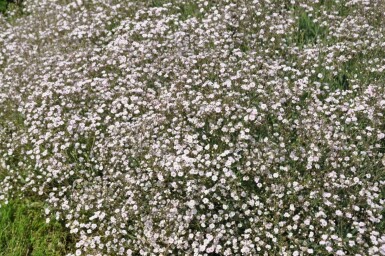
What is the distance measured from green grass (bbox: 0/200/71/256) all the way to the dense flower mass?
7.2 inches

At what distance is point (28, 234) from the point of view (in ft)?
20.3

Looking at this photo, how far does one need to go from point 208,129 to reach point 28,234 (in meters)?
2.46

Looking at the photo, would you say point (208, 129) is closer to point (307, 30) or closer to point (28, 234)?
point (28, 234)

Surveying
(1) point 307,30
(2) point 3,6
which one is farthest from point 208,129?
(2) point 3,6

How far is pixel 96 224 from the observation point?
233 inches

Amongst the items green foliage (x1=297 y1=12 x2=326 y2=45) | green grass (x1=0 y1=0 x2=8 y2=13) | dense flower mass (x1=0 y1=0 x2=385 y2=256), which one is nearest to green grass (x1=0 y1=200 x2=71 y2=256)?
dense flower mass (x1=0 y1=0 x2=385 y2=256)

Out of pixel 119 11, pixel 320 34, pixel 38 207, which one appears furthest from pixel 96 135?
pixel 320 34

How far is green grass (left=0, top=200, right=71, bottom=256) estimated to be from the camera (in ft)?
19.6

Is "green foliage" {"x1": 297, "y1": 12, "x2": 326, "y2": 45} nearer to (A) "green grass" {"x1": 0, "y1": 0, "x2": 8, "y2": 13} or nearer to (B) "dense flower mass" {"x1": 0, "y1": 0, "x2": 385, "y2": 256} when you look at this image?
(B) "dense flower mass" {"x1": 0, "y1": 0, "x2": 385, "y2": 256}

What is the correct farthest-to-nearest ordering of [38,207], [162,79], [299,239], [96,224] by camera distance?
[162,79], [38,207], [96,224], [299,239]

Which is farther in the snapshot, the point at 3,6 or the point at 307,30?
the point at 3,6

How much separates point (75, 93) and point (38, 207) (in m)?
1.62

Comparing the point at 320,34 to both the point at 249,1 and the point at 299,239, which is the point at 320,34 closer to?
the point at 249,1

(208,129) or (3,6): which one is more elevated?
(208,129)
